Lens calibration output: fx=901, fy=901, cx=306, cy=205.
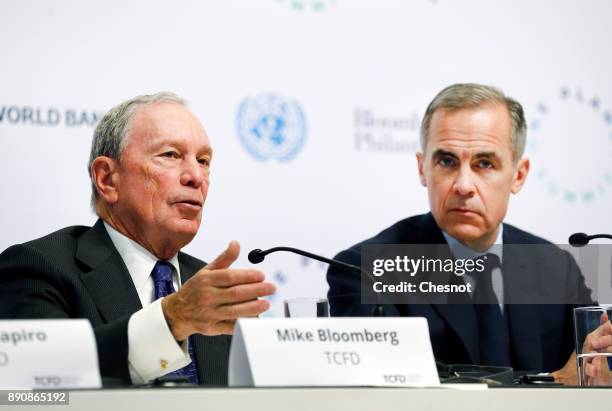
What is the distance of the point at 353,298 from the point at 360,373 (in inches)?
25.3

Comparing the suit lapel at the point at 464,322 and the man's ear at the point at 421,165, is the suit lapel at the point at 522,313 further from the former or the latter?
the man's ear at the point at 421,165

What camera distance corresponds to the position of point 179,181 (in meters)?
2.70

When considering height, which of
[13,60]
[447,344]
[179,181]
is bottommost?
[447,344]

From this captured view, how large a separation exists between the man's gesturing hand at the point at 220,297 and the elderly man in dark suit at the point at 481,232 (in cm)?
106

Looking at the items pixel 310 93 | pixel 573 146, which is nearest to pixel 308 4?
pixel 310 93

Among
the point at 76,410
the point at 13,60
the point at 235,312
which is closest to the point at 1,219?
the point at 13,60

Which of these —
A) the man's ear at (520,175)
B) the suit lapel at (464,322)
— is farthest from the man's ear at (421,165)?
the suit lapel at (464,322)

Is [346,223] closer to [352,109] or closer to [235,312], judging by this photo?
[352,109]

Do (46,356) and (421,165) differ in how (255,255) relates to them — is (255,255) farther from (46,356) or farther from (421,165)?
(421,165)

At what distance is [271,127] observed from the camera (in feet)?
10.6

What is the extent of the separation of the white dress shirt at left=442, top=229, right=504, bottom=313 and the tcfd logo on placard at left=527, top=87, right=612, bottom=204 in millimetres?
377

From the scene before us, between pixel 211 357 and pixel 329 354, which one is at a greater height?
pixel 329 354

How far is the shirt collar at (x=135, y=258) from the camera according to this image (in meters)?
2.54

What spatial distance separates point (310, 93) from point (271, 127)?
0.24 meters
